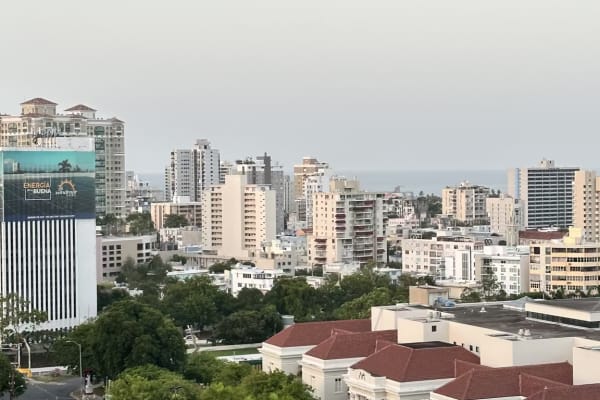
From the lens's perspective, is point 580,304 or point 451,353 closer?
point 451,353

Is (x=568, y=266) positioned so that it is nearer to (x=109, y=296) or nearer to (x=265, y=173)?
(x=109, y=296)

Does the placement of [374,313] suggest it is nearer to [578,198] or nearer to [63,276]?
[63,276]

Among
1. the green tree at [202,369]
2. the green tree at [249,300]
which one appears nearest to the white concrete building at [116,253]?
the green tree at [249,300]

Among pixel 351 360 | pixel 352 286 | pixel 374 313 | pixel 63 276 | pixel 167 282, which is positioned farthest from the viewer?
pixel 167 282

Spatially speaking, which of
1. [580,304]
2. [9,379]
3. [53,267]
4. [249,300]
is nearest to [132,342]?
[9,379]

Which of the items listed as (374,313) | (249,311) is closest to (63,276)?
(249,311)

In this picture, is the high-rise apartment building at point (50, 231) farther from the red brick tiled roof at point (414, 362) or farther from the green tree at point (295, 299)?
Answer: the red brick tiled roof at point (414, 362)
